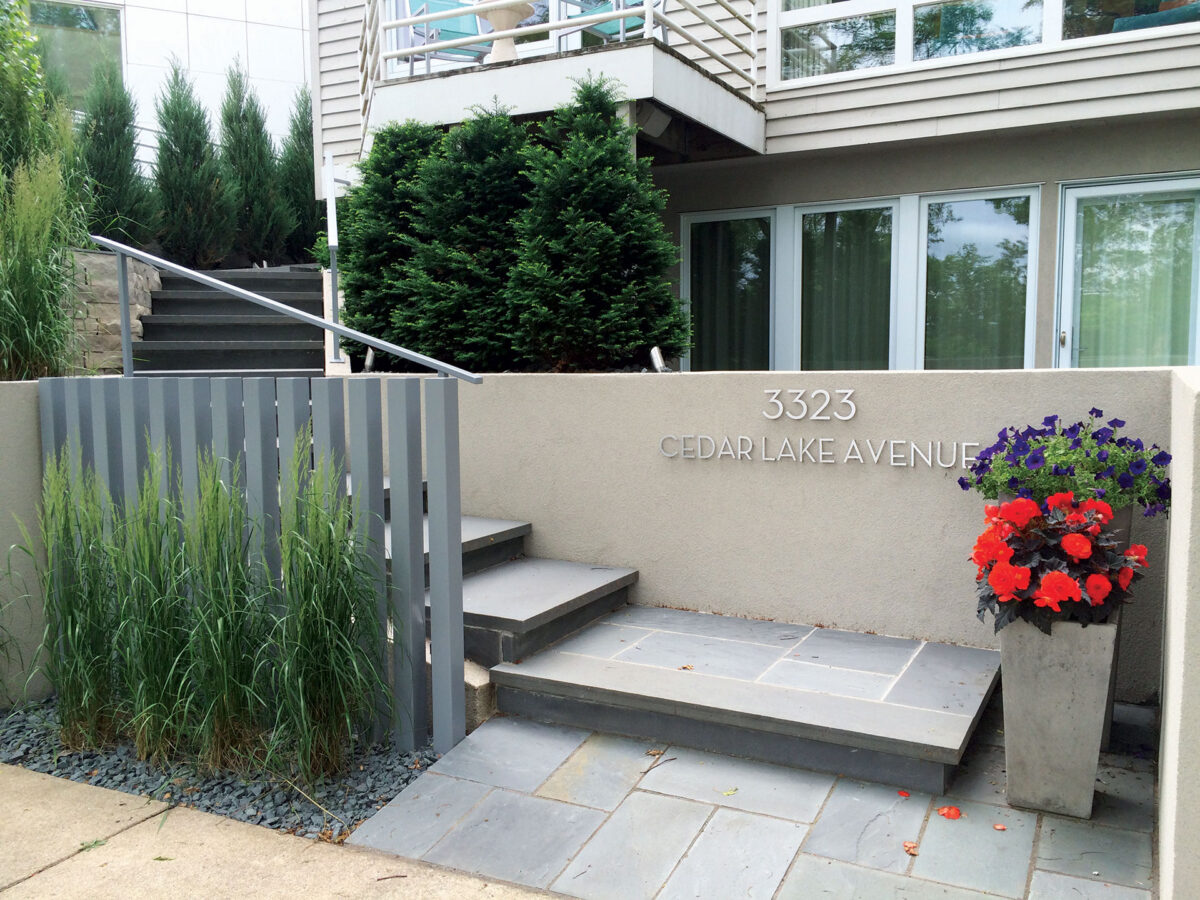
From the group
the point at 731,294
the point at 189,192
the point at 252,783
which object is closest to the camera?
the point at 252,783

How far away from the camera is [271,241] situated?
1151cm

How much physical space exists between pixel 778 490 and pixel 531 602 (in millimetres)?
1242

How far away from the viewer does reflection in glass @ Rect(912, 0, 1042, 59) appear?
6504 mm

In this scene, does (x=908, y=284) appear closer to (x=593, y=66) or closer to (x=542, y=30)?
(x=593, y=66)

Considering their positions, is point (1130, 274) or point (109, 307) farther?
point (109, 307)

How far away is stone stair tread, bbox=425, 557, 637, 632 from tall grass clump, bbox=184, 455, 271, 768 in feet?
2.87

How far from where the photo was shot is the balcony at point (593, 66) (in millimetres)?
6047

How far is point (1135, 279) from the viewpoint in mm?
6445

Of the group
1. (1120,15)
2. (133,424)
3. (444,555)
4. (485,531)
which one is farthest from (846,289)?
(133,424)

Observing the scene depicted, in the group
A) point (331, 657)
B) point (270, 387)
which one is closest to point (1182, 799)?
point (331, 657)

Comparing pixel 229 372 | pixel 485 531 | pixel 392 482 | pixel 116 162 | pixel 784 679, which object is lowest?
pixel 784 679

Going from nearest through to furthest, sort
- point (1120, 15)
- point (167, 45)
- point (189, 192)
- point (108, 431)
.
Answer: point (108, 431) < point (1120, 15) < point (189, 192) < point (167, 45)

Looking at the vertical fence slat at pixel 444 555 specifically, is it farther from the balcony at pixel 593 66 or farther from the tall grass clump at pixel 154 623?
the balcony at pixel 593 66

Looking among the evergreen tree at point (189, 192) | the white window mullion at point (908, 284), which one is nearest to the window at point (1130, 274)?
the white window mullion at point (908, 284)
